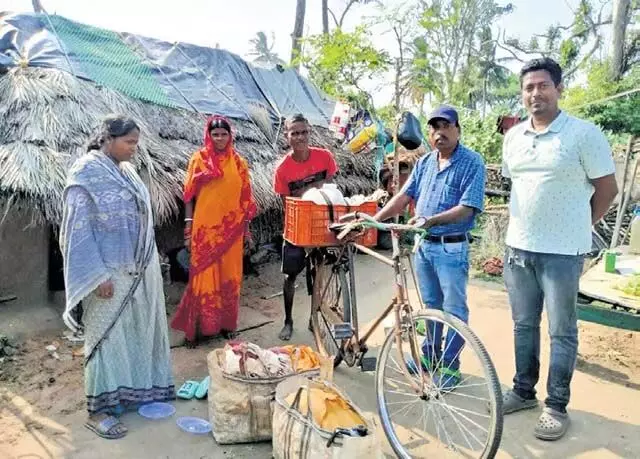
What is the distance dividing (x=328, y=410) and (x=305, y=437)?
0.18 m

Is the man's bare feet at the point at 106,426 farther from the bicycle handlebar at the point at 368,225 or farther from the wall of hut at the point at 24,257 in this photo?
the wall of hut at the point at 24,257

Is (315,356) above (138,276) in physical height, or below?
below

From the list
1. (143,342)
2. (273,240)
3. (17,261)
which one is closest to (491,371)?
(143,342)

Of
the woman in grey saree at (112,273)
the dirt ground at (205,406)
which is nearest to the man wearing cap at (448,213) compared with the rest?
the dirt ground at (205,406)

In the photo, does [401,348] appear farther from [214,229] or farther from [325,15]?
[325,15]

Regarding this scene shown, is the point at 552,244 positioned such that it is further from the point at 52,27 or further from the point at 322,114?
the point at 322,114

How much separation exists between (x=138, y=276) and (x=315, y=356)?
1199mm

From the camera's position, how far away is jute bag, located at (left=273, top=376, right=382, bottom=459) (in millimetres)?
2234

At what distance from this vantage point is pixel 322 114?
9.87 m

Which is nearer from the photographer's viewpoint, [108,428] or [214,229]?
[108,428]

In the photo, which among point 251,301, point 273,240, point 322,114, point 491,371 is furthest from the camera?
point 322,114

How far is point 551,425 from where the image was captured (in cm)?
310

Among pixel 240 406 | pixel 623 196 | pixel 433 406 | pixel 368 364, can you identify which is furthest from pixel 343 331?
pixel 623 196

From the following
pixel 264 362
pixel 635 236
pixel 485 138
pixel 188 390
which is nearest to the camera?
pixel 264 362
